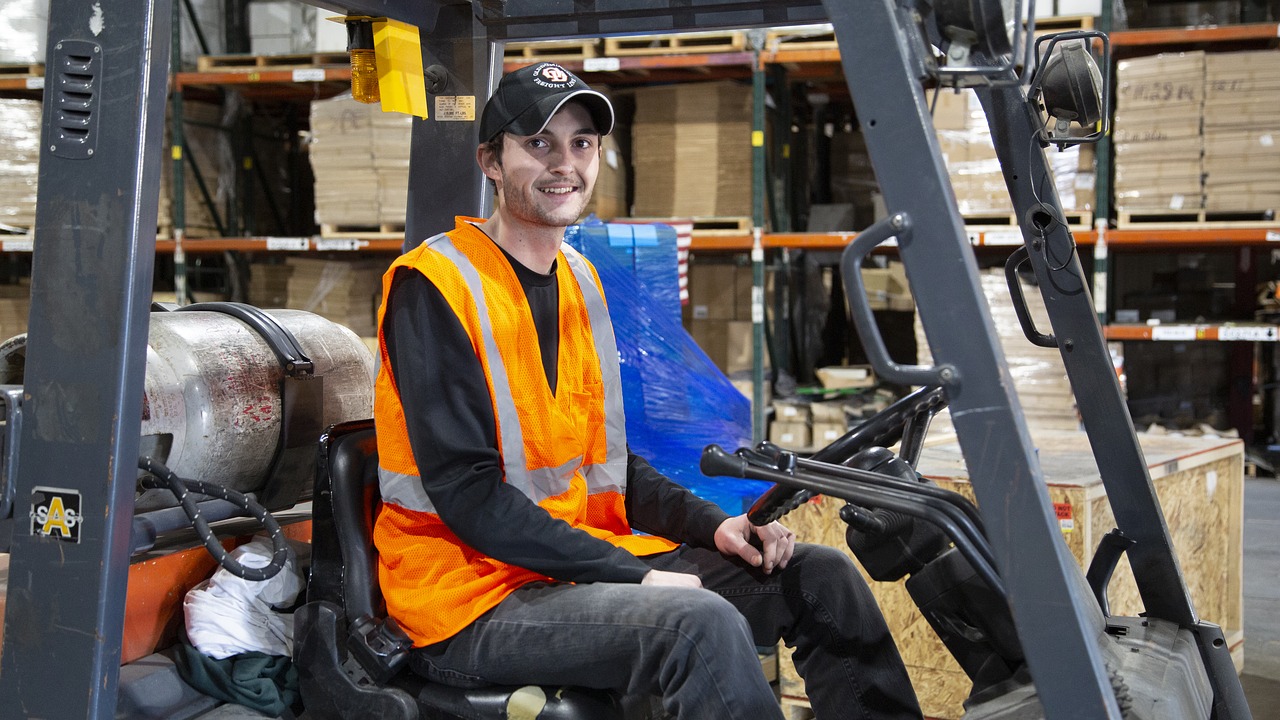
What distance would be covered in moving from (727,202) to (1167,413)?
14.6 feet

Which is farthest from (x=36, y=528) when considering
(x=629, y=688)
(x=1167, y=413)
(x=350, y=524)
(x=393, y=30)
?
(x=1167, y=413)

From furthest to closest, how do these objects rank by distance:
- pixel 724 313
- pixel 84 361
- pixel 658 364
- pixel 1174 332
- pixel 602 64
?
pixel 724 313, pixel 602 64, pixel 1174 332, pixel 658 364, pixel 84 361

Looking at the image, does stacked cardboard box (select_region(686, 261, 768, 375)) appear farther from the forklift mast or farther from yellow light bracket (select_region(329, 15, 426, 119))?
the forklift mast

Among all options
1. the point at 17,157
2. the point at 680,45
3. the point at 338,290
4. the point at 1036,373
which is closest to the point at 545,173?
the point at 1036,373

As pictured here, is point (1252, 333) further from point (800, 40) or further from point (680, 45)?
point (680, 45)

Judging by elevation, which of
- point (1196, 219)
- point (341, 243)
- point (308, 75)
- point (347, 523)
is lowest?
point (347, 523)

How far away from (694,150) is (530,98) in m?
6.81

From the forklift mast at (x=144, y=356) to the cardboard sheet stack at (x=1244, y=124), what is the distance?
21.8 feet

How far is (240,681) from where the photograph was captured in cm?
251

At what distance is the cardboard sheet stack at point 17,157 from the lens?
9.38 metres

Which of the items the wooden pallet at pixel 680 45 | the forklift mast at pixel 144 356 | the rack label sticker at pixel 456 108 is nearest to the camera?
the forklift mast at pixel 144 356

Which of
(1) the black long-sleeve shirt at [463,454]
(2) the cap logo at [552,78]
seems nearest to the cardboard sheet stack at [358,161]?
(2) the cap logo at [552,78]

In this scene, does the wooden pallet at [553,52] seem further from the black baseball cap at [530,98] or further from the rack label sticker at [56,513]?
the rack label sticker at [56,513]

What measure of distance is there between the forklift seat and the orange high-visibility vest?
54mm
